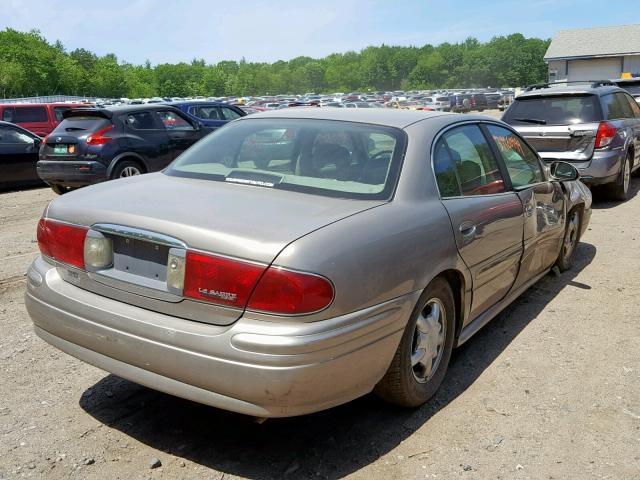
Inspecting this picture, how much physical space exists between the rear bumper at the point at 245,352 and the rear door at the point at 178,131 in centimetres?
867

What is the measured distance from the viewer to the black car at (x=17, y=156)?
39.9 ft

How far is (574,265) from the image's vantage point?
6309 millimetres

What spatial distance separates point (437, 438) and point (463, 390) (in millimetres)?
591

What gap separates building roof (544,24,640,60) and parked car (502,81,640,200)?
60664 millimetres

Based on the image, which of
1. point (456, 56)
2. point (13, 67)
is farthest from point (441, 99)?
point (456, 56)

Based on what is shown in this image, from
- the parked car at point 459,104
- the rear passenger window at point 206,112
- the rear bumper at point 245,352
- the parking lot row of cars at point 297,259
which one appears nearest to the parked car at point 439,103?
the parked car at point 459,104

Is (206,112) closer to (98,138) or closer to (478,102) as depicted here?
(98,138)

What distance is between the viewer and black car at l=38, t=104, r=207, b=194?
33.7 ft

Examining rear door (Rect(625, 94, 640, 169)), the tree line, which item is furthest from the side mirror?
the tree line

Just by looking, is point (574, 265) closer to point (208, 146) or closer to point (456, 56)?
point (208, 146)

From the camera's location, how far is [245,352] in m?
2.57

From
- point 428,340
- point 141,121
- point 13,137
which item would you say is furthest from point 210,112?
point 428,340

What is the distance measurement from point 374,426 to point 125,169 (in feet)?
27.2

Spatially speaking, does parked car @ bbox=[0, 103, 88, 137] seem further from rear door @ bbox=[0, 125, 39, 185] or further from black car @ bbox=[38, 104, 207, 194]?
black car @ bbox=[38, 104, 207, 194]
